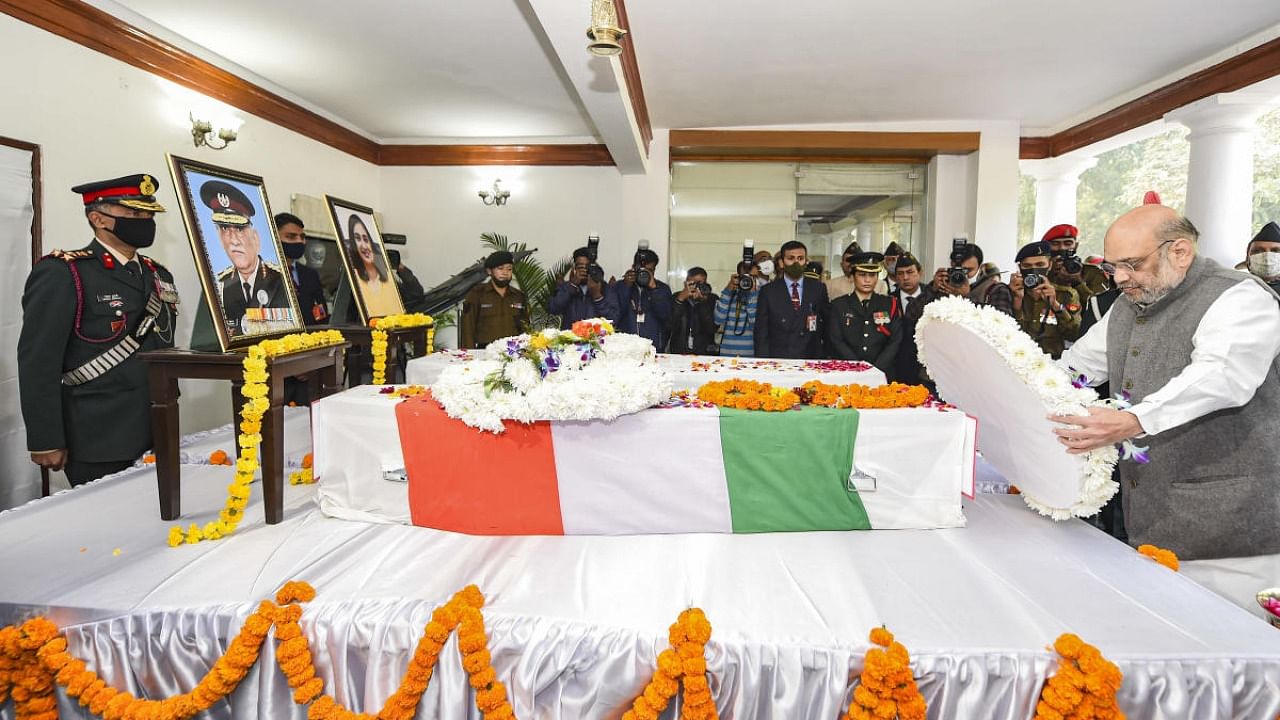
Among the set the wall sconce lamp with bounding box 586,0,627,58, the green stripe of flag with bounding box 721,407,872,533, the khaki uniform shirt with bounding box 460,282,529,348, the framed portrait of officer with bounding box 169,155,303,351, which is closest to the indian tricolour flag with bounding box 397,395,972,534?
the green stripe of flag with bounding box 721,407,872,533

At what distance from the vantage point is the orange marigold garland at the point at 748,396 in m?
1.99

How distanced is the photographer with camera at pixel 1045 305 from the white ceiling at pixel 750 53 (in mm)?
1552

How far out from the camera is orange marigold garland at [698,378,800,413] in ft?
6.52

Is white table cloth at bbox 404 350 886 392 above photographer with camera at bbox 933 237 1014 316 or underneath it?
underneath

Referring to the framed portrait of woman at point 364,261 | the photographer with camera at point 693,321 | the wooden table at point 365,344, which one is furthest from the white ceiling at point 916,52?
the wooden table at point 365,344

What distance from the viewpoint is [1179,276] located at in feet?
5.74

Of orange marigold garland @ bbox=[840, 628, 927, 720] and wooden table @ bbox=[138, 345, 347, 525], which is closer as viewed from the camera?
orange marigold garland @ bbox=[840, 628, 927, 720]

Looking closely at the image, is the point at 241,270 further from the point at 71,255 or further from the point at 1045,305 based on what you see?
the point at 1045,305

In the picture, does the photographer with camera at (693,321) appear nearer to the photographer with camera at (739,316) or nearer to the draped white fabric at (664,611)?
the photographer with camera at (739,316)

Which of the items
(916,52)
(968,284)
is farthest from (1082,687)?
(916,52)

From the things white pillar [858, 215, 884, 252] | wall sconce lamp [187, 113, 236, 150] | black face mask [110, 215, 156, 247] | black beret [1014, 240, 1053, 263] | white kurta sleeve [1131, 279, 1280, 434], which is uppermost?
wall sconce lamp [187, 113, 236, 150]

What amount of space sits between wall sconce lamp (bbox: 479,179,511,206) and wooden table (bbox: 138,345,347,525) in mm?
5430

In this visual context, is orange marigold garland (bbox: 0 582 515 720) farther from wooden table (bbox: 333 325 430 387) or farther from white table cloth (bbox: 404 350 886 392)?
wooden table (bbox: 333 325 430 387)

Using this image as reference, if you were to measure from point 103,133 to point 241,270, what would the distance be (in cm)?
273
